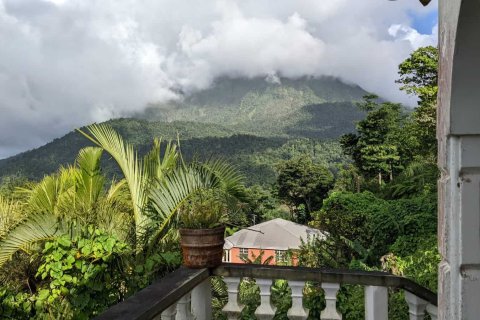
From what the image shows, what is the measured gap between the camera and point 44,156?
250 ft

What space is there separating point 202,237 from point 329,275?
0.73m

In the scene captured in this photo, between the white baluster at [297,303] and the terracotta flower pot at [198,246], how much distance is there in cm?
48

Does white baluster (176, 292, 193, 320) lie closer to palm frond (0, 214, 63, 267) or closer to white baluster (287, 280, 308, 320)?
white baluster (287, 280, 308, 320)

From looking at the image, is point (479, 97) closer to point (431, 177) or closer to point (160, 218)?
point (160, 218)

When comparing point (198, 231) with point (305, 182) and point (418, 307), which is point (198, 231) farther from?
point (305, 182)

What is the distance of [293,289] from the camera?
93.0 inches

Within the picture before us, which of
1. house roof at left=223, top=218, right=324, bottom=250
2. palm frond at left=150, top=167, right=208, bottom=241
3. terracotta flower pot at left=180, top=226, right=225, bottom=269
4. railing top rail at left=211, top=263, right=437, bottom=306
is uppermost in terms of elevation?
palm frond at left=150, top=167, right=208, bottom=241

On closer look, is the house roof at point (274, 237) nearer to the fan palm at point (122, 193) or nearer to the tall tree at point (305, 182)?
the tall tree at point (305, 182)

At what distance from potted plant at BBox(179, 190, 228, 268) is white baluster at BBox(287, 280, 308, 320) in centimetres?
45

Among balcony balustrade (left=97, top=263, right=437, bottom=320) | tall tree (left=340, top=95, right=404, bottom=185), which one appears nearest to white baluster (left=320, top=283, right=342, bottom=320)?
balcony balustrade (left=97, top=263, right=437, bottom=320)

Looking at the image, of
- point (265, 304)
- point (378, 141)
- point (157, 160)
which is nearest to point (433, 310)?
point (265, 304)

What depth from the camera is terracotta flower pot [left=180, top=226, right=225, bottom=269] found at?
7.75ft

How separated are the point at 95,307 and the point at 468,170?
290 cm

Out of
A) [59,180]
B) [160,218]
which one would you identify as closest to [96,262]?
[160,218]
